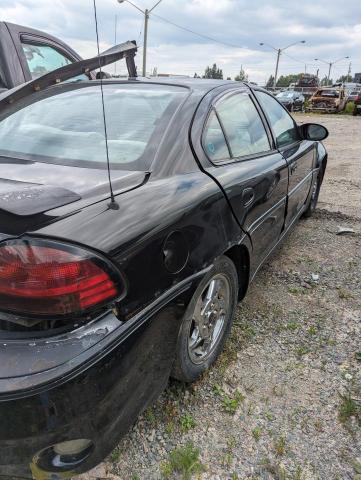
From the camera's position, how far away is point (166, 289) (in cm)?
167

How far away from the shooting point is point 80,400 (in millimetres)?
1346

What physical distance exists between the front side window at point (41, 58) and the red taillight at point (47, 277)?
3.70 meters

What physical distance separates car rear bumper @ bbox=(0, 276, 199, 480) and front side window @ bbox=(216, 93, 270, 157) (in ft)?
4.26

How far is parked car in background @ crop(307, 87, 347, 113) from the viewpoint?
2683cm

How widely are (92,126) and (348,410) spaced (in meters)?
1.94

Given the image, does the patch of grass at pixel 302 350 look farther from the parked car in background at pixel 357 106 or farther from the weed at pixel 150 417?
the parked car in background at pixel 357 106

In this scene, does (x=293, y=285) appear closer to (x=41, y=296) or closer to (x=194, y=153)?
(x=194, y=153)

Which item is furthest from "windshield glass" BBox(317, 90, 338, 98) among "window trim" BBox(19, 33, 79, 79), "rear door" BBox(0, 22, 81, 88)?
"window trim" BBox(19, 33, 79, 79)

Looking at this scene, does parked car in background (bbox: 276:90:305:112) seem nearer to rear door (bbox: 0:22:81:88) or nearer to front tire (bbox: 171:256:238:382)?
rear door (bbox: 0:22:81:88)

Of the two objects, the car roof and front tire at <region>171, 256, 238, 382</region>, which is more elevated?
the car roof

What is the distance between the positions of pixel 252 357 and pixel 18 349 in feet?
5.14

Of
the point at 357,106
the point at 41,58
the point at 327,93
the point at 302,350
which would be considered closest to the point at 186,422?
the point at 302,350

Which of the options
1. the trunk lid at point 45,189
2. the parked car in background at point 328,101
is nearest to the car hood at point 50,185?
the trunk lid at point 45,189

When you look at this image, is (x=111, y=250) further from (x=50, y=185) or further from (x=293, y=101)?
(x=293, y=101)
